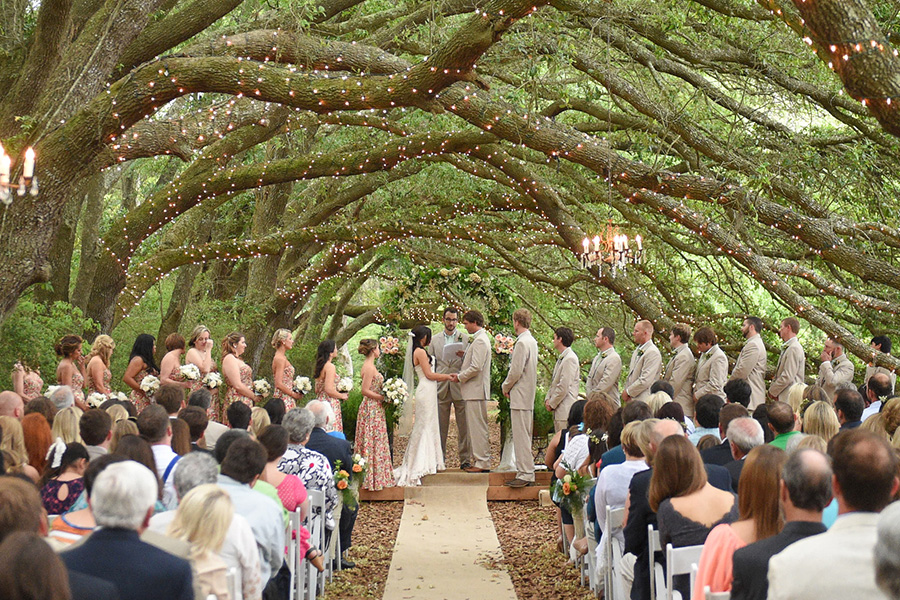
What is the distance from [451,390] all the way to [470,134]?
10.6 ft

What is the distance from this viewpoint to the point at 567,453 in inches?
288

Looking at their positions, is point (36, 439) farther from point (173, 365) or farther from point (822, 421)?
point (822, 421)

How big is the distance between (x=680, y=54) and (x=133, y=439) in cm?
721

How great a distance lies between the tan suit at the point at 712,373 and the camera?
1002 centimetres

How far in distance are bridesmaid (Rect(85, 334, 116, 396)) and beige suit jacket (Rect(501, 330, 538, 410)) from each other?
4148mm

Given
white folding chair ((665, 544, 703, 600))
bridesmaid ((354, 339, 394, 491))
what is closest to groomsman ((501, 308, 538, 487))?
bridesmaid ((354, 339, 394, 491))

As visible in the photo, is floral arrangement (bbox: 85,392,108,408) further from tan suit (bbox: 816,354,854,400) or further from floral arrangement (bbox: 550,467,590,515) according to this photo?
tan suit (bbox: 816,354,854,400)

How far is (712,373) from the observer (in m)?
10.0

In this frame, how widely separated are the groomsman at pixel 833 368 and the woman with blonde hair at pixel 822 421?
5071mm

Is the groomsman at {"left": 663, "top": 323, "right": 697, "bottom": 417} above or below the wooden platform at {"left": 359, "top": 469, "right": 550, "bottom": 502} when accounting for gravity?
above

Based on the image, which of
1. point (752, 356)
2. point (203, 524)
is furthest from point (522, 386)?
point (203, 524)

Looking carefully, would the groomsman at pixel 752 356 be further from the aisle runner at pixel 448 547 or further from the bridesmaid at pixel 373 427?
the bridesmaid at pixel 373 427

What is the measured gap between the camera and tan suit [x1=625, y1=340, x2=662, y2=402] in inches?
396

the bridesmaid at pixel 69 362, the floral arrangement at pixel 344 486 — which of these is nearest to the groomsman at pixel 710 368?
the floral arrangement at pixel 344 486
